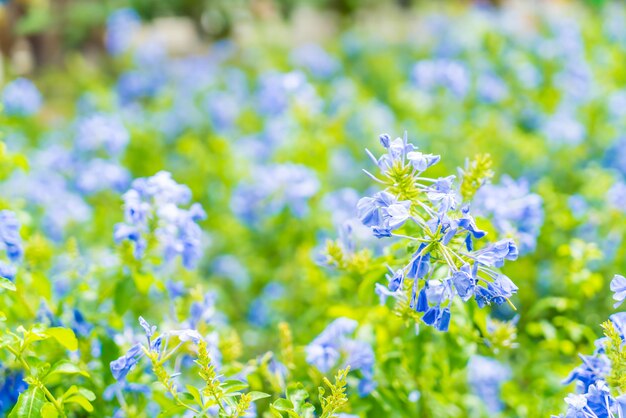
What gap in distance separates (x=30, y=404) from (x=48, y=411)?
0.04 m

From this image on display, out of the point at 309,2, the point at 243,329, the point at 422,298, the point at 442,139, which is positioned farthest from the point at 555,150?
the point at 309,2

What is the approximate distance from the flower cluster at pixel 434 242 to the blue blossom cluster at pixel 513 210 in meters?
0.50

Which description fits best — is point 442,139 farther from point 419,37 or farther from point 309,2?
point 309,2

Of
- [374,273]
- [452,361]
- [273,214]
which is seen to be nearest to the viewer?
[374,273]

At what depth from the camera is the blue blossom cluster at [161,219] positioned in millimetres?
1731

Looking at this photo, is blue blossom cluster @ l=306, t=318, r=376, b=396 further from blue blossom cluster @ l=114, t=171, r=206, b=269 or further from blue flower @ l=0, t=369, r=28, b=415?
blue flower @ l=0, t=369, r=28, b=415

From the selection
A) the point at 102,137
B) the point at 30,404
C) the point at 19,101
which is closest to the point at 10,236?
the point at 30,404

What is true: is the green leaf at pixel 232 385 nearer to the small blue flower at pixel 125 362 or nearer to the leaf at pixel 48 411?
the small blue flower at pixel 125 362

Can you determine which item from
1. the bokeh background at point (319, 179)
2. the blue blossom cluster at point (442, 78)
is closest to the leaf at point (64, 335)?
the bokeh background at point (319, 179)

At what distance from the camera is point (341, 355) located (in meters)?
1.68

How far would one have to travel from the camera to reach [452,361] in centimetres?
169

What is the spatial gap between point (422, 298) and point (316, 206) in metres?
1.71

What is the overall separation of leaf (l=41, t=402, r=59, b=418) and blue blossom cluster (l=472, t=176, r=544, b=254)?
0.98m

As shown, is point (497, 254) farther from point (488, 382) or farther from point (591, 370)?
point (488, 382)
